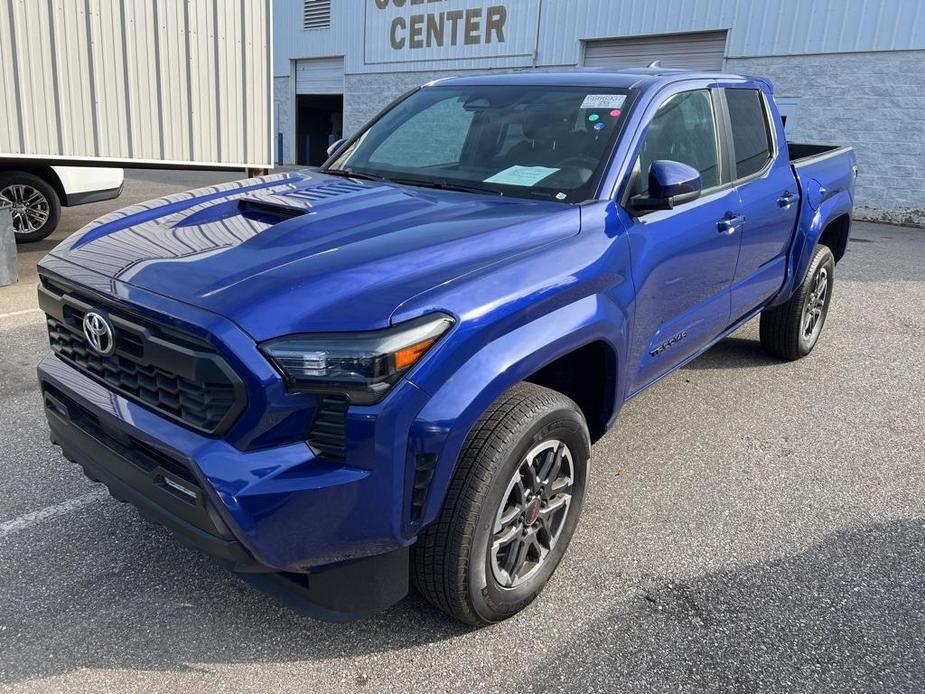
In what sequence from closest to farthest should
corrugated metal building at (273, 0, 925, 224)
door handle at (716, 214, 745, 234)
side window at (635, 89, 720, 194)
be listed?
1. side window at (635, 89, 720, 194)
2. door handle at (716, 214, 745, 234)
3. corrugated metal building at (273, 0, 925, 224)

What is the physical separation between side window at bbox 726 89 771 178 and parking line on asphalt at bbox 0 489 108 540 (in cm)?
345

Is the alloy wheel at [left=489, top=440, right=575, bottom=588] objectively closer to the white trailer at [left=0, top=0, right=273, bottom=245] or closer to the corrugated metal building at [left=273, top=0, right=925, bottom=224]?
the white trailer at [left=0, top=0, right=273, bottom=245]

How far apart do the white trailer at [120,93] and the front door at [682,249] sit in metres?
6.49

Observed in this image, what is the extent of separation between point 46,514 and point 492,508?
202 cm

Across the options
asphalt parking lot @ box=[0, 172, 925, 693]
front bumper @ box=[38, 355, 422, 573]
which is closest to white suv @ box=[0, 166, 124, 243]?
asphalt parking lot @ box=[0, 172, 925, 693]

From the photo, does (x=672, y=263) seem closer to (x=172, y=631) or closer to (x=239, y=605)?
(x=239, y=605)

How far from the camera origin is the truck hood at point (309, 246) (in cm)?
206

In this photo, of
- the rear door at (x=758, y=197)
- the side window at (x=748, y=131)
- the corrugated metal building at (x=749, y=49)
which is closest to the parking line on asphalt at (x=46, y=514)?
the rear door at (x=758, y=197)

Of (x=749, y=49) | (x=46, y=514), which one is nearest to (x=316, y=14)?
(x=749, y=49)

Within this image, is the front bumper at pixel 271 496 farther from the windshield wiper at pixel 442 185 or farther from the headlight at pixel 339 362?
the windshield wiper at pixel 442 185

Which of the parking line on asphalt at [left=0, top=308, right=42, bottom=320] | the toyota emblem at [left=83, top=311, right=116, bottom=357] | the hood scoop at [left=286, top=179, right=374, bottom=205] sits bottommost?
the parking line on asphalt at [left=0, top=308, right=42, bottom=320]

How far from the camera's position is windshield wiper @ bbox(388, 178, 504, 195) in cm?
313

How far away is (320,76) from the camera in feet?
77.5

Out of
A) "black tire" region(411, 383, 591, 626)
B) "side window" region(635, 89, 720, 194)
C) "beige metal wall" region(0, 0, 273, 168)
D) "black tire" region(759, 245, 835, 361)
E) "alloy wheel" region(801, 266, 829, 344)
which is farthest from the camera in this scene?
"beige metal wall" region(0, 0, 273, 168)
